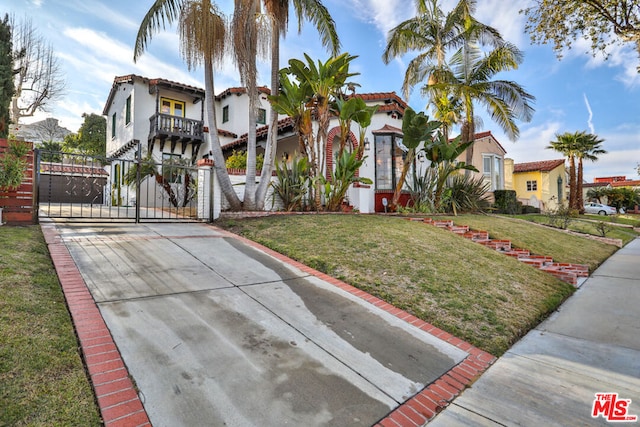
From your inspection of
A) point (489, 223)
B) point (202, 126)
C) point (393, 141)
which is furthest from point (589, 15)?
point (202, 126)

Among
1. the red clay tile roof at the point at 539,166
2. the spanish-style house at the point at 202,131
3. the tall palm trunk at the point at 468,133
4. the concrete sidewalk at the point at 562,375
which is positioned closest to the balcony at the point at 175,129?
the spanish-style house at the point at 202,131

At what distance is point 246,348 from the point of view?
292cm

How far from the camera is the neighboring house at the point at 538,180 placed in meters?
30.2

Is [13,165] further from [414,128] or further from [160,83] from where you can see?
[160,83]

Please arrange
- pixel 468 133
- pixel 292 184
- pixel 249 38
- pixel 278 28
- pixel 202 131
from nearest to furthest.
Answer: pixel 249 38
pixel 278 28
pixel 292 184
pixel 468 133
pixel 202 131

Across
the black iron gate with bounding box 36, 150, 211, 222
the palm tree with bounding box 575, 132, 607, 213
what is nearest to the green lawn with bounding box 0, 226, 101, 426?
the black iron gate with bounding box 36, 150, 211, 222

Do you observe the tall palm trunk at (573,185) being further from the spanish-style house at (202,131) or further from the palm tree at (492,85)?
the spanish-style house at (202,131)

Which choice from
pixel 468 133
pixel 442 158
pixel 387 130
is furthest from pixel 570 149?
pixel 387 130

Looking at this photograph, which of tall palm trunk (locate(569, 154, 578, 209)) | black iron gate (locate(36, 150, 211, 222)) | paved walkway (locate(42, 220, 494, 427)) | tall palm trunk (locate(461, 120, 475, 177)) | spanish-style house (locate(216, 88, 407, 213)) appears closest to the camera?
paved walkway (locate(42, 220, 494, 427))

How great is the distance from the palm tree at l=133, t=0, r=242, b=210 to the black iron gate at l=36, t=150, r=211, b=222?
3.17 ft

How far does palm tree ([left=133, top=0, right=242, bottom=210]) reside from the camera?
8.52 m

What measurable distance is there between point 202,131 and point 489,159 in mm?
21742

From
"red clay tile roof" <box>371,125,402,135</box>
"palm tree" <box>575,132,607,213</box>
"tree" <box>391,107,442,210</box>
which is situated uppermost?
"palm tree" <box>575,132,607,213</box>

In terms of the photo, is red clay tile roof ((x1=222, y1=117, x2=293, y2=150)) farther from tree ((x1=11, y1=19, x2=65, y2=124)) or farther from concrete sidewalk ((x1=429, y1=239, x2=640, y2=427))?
tree ((x1=11, y1=19, x2=65, y2=124))
